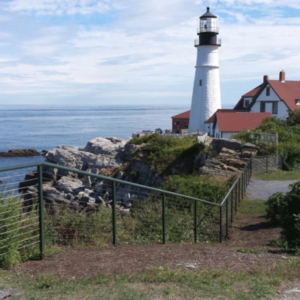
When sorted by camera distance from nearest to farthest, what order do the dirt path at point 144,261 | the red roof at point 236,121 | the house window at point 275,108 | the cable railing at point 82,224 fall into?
the dirt path at point 144,261
the cable railing at point 82,224
the red roof at point 236,121
the house window at point 275,108

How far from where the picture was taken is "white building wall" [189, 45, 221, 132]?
49.2 meters

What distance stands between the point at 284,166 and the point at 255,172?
7.92 ft

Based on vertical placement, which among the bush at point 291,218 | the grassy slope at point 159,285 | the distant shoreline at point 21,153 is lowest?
the distant shoreline at point 21,153

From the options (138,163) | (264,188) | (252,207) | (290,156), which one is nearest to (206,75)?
(138,163)

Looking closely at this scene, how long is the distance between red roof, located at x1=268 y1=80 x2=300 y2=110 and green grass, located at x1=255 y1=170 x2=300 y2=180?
2416 cm

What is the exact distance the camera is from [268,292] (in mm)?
5184

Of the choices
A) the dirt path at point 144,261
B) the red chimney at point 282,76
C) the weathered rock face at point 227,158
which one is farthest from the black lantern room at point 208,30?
the dirt path at point 144,261

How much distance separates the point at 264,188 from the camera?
19938 millimetres

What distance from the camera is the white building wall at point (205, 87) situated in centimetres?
4922

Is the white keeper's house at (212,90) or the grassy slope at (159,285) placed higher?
the white keeper's house at (212,90)

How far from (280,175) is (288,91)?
90.8ft

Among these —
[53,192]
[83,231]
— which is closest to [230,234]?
[83,231]

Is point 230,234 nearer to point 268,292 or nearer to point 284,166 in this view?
point 268,292

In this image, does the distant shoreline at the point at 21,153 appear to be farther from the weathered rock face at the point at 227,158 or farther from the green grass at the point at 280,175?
the green grass at the point at 280,175
